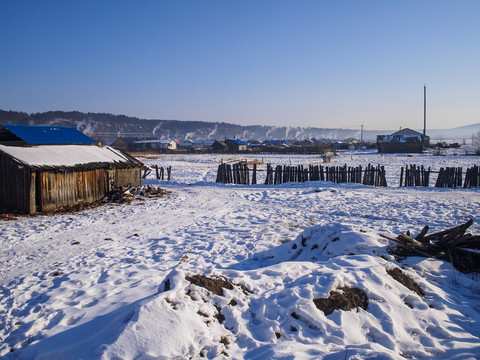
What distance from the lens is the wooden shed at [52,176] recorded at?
10.8 m

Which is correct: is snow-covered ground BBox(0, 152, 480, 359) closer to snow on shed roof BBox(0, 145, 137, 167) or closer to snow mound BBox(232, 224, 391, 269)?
snow mound BBox(232, 224, 391, 269)

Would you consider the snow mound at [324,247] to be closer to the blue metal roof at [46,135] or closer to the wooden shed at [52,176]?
the wooden shed at [52,176]

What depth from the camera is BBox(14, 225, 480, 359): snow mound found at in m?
3.21

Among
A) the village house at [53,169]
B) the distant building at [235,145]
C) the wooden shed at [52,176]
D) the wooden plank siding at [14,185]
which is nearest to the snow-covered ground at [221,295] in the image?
the wooden plank siding at [14,185]

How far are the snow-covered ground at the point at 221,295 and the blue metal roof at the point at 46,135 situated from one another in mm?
4921

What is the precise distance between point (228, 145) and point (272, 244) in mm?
71659

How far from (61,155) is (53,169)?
64.0 inches

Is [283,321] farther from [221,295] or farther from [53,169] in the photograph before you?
[53,169]

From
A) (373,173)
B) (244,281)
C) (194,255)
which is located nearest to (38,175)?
(194,255)

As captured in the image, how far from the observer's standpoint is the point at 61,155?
506 inches

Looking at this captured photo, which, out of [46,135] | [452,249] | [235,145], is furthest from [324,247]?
[235,145]

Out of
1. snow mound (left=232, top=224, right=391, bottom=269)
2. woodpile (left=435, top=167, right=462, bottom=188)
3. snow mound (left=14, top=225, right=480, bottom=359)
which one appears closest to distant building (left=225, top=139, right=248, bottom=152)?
woodpile (left=435, top=167, right=462, bottom=188)

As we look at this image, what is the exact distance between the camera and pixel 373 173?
17609mm

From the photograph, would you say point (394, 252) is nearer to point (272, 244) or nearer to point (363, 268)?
point (363, 268)
